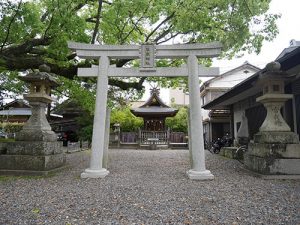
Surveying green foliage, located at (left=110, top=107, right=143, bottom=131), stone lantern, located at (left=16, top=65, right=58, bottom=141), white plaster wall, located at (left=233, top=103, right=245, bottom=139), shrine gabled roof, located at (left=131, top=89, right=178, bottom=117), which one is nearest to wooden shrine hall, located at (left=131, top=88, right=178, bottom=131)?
shrine gabled roof, located at (left=131, top=89, right=178, bottom=117)

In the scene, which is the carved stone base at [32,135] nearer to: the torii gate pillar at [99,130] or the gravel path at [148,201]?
the gravel path at [148,201]

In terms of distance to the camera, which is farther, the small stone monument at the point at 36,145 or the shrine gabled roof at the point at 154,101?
the shrine gabled roof at the point at 154,101

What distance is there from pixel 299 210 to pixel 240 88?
8.23m


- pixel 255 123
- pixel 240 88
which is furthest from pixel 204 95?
pixel 240 88

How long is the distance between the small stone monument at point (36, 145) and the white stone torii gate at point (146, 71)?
69.1 inches

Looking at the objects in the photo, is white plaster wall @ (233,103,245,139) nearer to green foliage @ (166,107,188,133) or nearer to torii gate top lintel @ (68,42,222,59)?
torii gate top lintel @ (68,42,222,59)

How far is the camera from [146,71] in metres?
9.17

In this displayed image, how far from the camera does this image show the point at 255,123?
1470 centimetres

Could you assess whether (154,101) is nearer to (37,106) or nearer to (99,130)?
(37,106)

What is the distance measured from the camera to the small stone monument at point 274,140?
7984 mm

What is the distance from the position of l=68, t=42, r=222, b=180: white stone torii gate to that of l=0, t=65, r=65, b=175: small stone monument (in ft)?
5.76

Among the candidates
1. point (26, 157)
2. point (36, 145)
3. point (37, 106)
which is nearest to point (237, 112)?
point (37, 106)

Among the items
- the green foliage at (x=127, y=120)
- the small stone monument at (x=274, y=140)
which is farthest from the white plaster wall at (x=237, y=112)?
the green foliage at (x=127, y=120)

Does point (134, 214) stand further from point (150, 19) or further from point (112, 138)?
point (112, 138)
